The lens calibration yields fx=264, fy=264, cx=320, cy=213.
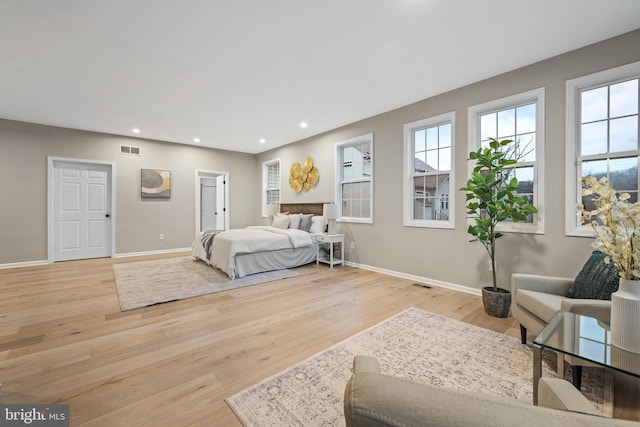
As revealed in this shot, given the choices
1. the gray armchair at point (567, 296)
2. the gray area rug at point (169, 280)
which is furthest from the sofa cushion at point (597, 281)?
the gray area rug at point (169, 280)

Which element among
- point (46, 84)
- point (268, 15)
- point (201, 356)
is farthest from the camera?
point (46, 84)

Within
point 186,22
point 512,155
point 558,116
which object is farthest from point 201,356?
point 558,116

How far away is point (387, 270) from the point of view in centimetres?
446

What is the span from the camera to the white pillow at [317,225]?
17.7 ft

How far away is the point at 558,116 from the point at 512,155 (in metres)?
0.54

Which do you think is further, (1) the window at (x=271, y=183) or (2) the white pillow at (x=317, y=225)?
(1) the window at (x=271, y=183)

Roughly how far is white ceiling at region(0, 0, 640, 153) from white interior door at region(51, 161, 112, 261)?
1457 mm

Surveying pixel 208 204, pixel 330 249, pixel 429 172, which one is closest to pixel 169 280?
pixel 330 249

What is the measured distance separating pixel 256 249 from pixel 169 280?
1357mm

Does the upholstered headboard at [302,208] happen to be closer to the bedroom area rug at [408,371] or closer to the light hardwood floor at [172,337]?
the light hardwood floor at [172,337]

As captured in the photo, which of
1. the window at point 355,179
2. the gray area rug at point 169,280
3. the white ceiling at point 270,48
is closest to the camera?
the white ceiling at point 270,48

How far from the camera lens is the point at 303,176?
20.1ft

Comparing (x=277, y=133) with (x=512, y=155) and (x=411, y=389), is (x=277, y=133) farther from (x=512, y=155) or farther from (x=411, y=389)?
(x=411, y=389)

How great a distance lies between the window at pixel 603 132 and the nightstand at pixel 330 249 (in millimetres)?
3225
